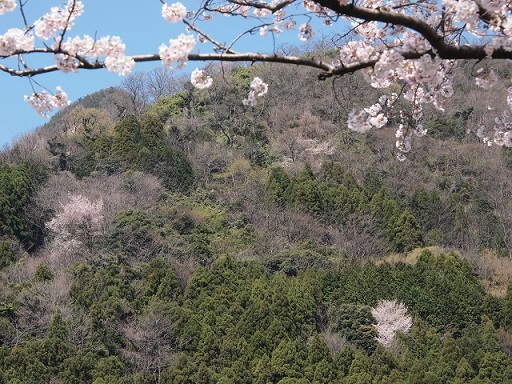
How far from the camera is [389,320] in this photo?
20.1 m

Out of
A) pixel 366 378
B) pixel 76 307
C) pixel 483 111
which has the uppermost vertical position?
pixel 76 307

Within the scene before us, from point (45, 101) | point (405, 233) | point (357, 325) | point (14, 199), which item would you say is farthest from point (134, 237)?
point (45, 101)

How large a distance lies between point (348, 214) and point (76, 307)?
34.7ft

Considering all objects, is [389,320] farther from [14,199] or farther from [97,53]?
[97,53]

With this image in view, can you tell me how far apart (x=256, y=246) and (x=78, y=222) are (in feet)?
18.6

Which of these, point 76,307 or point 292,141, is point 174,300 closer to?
point 76,307

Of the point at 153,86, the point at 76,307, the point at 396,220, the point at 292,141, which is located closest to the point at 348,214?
the point at 396,220

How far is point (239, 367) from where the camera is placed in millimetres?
16969

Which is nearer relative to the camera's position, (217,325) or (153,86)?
(217,325)

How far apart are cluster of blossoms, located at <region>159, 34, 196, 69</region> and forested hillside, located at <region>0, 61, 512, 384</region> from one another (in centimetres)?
1388

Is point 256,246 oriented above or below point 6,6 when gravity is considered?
below

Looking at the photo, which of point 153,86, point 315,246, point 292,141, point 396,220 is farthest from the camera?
point 153,86

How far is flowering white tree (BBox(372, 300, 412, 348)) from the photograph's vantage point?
1967 cm

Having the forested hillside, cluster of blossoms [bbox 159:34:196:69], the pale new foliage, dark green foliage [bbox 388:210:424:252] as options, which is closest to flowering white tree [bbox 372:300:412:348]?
the forested hillside
